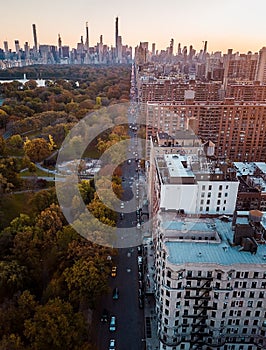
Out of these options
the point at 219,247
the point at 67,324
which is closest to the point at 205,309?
the point at 219,247

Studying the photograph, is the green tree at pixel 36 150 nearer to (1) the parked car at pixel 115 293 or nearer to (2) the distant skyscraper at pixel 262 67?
(1) the parked car at pixel 115 293

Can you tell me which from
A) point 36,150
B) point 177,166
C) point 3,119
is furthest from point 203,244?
point 3,119

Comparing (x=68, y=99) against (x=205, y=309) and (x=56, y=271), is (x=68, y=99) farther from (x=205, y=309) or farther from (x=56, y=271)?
(x=205, y=309)

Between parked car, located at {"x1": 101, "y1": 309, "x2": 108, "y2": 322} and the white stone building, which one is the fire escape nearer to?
the white stone building

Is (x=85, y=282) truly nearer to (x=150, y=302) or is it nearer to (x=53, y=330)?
(x=53, y=330)

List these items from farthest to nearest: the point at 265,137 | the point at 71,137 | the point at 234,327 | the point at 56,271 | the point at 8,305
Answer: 1. the point at 71,137
2. the point at 265,137
3. the point at 56,271
4. the point at 8,305
5. the point at 234,327

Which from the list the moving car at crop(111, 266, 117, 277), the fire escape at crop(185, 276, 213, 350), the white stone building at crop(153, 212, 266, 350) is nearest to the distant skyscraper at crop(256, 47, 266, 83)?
the moving car at crop(111, 266, 117, 277)
